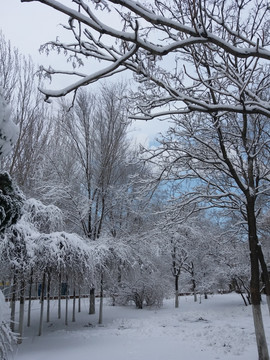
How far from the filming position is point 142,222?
1588cm

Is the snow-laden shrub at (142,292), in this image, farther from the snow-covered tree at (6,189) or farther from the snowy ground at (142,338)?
the snow-covered tree at (6,189)

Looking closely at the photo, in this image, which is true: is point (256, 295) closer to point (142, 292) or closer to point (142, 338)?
point (142, 338)

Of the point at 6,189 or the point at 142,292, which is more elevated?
the point at 6,189

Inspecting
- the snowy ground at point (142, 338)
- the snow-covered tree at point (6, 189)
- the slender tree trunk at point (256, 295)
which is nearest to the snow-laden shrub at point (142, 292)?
the snowy ground at point (142, 338)

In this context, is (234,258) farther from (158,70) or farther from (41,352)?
(158,70)

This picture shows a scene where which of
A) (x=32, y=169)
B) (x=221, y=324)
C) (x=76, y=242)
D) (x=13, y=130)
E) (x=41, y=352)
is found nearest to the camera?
(x=13, y=130)

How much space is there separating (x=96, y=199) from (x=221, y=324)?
7519 mm

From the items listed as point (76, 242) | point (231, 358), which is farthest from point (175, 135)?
point (231, 358)

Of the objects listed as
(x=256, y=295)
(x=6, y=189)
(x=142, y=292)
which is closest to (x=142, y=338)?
(x=256, y=295)

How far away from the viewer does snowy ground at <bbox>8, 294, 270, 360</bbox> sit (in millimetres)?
7448

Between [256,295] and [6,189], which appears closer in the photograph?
[6,189]

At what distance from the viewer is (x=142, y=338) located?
368 inches

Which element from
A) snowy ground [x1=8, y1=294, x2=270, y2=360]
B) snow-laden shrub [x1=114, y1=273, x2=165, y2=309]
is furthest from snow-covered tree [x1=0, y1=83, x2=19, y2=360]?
snow-laden shrub [x1=114, y1=273, x2=165, y2=309]

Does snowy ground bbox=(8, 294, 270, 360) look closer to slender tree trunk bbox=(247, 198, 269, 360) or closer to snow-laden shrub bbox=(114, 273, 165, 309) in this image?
slender tree trunk bbox=(247, 198, 269, 360)
